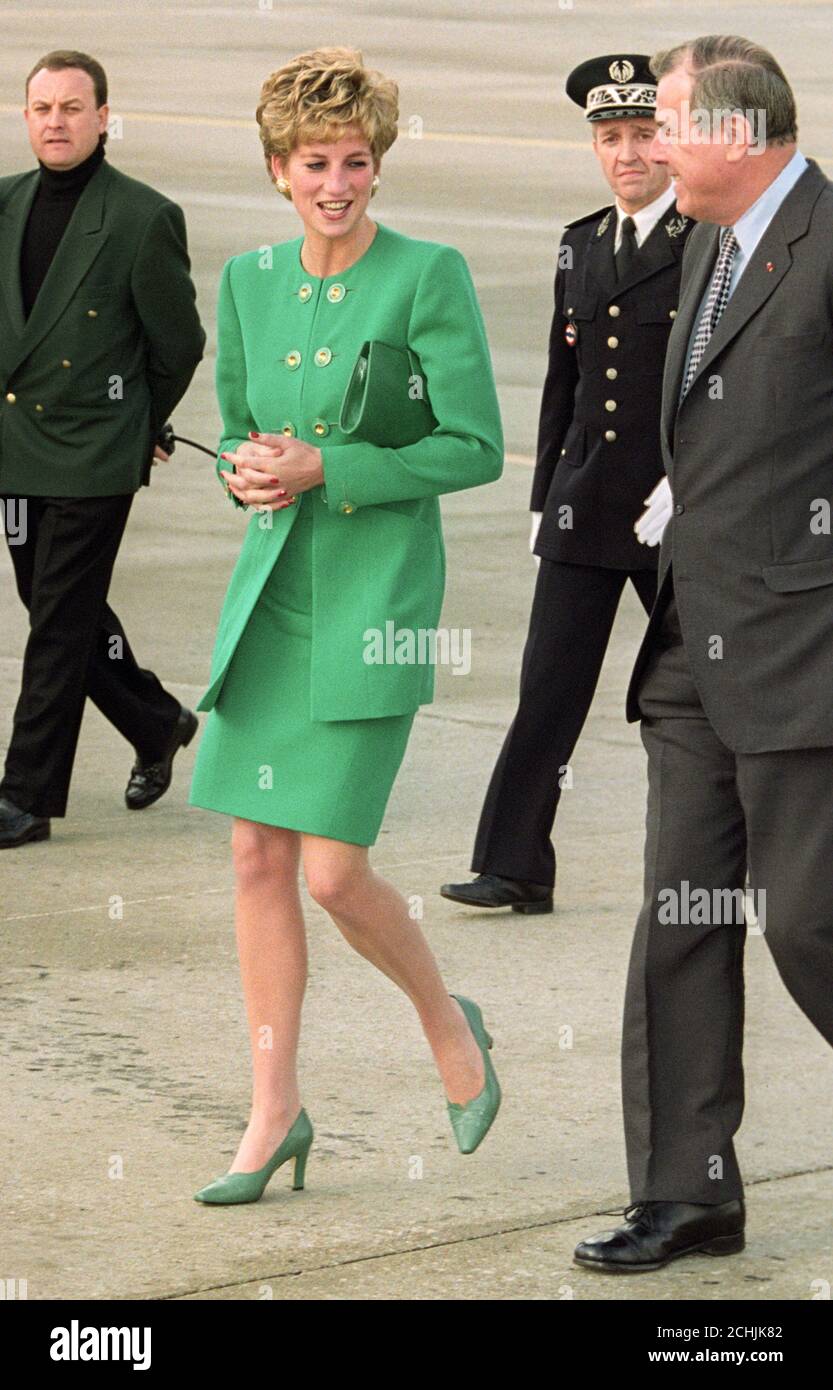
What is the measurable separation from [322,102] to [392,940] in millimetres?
1437

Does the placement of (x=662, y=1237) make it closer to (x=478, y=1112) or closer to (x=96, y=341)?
(x=478, y=1112)

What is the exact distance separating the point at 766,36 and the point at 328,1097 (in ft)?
104

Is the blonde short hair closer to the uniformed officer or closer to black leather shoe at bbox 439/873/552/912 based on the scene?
the uniformed officer

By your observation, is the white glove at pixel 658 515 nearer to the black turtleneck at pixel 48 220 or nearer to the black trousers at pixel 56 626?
the black trousers at pixel 56 626

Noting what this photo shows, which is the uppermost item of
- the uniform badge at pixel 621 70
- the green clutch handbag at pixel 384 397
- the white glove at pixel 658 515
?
the uniform badge at pixel 621 70

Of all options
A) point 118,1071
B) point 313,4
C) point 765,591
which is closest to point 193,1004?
point 118,1071

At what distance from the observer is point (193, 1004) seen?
19.2ft

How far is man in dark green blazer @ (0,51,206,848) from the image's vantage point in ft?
24.1

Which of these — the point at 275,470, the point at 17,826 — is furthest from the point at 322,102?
the point at 17,826

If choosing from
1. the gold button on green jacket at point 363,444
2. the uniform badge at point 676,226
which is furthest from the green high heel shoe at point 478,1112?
the uniform badge at point 676,226

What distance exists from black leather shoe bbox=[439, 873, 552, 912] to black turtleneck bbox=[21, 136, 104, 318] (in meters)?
2.07

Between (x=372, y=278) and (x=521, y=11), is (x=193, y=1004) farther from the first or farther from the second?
(x=521, y=11)

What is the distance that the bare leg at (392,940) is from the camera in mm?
4656

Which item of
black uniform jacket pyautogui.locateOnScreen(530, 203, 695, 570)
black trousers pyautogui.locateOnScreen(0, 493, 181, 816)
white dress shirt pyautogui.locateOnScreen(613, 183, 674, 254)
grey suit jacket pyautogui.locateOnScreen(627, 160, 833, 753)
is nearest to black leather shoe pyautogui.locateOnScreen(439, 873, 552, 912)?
black uniform jacket pyautogui.locateOnScreen(530, 203, 695, 570)
